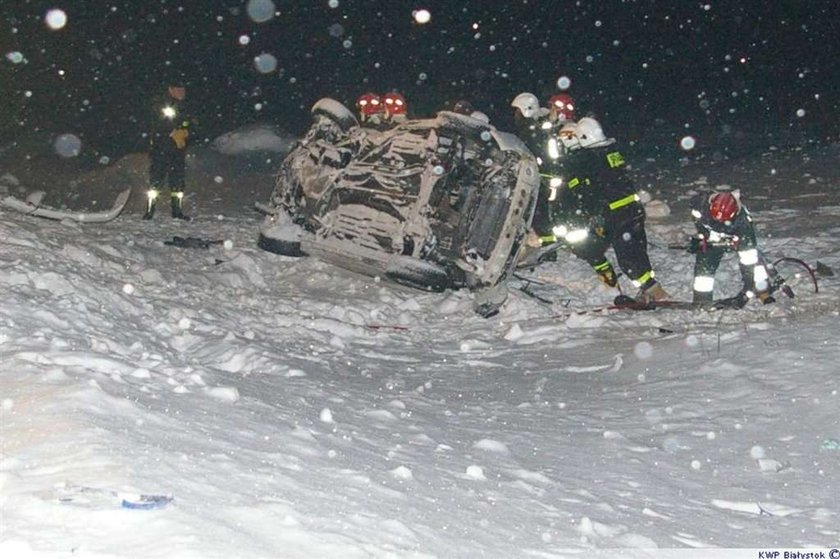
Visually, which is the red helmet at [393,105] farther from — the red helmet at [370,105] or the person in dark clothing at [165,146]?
the person in dark clothing at [165,146]

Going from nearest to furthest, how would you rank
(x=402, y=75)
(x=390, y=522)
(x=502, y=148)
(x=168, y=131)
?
(x=390, y=522), (x=502, y=148), (x=168, y=131), (x=402, y=75)

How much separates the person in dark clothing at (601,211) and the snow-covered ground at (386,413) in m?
0.51

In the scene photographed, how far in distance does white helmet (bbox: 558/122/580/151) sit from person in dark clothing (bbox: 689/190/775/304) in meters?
1.55

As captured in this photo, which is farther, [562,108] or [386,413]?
[562,108]

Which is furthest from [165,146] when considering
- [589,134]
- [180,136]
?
[589,134]

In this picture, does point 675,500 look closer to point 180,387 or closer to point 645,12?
point 180,387

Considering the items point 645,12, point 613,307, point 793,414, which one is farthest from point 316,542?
point 645,12

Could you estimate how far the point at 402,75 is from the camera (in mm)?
28938

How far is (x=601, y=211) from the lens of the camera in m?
9.03

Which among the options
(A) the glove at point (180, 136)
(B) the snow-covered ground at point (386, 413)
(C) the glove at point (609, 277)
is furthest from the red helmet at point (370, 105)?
(C) the glove at point (609, 277)

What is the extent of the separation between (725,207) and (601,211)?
5.14 feet

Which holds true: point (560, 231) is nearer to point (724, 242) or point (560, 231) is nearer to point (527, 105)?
point (527, 105)

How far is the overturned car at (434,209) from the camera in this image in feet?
26.4

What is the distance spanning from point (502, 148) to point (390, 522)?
5412 millimetres
